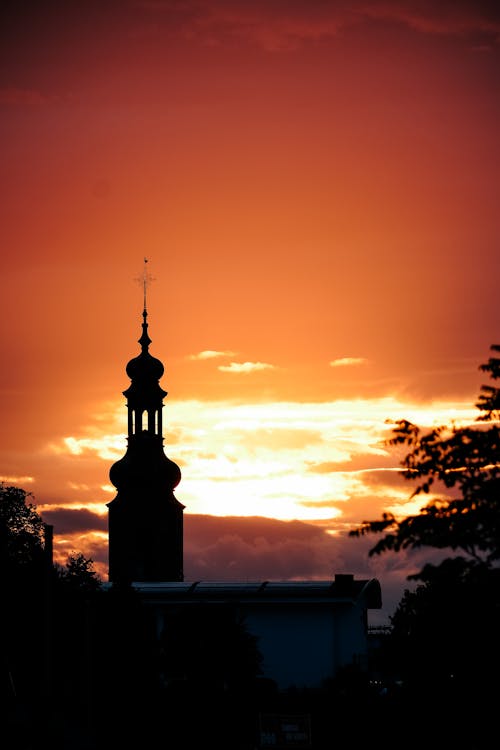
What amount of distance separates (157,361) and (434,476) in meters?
92.8

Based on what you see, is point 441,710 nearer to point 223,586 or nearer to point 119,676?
point 119,676

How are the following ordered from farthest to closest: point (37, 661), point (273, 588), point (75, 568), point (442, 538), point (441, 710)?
1. point (75, 568)
2. point (273, 588)
3. point (37, 661)
4. point (441, 710)
5. point (442, 538)

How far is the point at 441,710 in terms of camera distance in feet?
114

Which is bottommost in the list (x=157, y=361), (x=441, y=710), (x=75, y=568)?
(x=441, y=710)

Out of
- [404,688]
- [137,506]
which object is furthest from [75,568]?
[404,688]

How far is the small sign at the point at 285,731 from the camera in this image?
3366 centimetres

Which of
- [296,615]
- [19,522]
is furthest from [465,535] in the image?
[19,522]

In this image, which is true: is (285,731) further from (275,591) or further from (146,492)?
(146,492)

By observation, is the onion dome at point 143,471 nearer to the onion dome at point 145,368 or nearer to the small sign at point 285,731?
the onion dome at point 145,368

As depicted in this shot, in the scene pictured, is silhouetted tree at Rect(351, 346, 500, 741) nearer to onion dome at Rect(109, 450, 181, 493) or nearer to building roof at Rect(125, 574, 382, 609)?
building roof at Rect(125, 574, 382, 609)

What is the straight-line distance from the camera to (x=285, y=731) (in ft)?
111

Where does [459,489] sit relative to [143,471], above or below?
below

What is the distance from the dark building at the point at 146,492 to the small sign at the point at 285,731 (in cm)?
8033

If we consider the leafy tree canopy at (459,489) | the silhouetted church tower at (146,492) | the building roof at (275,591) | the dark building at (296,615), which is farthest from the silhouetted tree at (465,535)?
A: the silhouetted church tower at (146,492)
